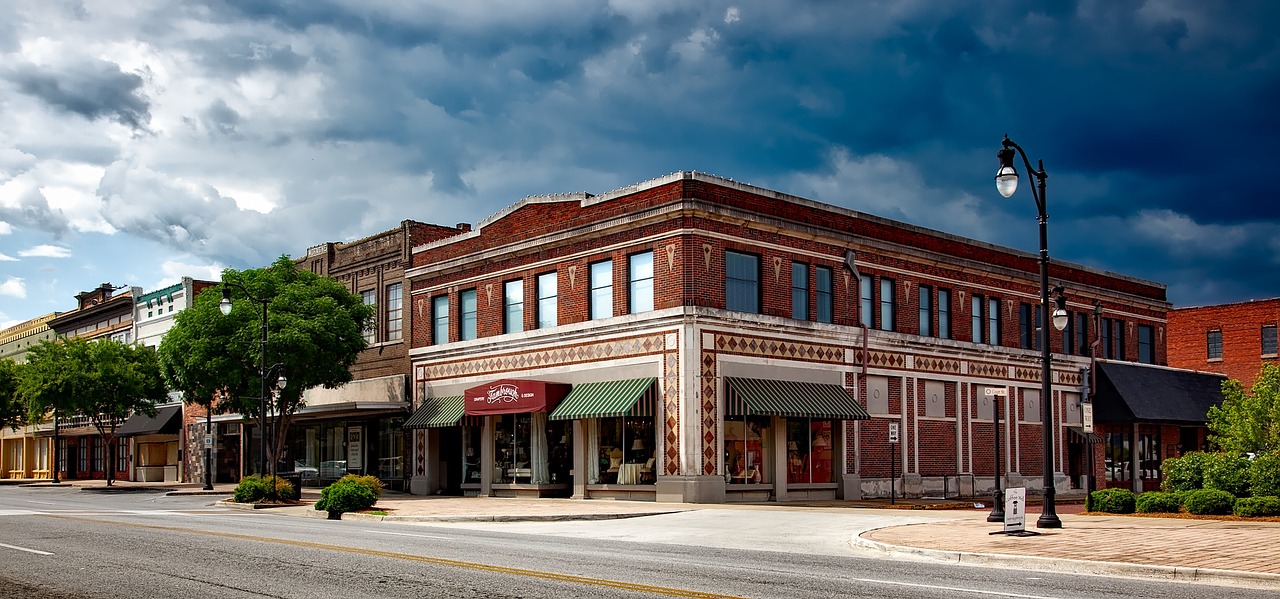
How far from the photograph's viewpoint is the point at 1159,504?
23.9 m

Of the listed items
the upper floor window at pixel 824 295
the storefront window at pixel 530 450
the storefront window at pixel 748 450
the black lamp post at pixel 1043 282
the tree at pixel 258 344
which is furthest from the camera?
the tree at pixel 258 344

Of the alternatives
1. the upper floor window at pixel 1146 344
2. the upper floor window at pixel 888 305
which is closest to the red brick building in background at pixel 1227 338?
the upper floor window at pixel 1146 344

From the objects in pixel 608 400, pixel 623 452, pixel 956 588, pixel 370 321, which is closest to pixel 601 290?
pixel 608 400

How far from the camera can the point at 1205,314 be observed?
2520 inches

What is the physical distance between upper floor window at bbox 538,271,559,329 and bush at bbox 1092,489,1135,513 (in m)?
17.1

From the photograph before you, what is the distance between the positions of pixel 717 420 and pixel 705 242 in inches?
191

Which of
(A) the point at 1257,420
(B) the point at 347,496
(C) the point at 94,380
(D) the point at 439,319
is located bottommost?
(B) the point at 347,496

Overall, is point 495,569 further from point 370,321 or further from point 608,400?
point 370,321

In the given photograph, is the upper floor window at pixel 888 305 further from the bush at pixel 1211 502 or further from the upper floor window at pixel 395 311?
the upper floor window at pixel 395 311

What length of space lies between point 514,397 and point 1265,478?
67.5 ft

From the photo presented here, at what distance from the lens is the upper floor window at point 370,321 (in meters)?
46.6

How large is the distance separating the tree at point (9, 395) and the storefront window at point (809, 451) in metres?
50.8

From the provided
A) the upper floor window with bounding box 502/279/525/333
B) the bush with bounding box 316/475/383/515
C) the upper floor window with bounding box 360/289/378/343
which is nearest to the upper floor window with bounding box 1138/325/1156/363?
the upper floor window with bounding box 502/279/525/333

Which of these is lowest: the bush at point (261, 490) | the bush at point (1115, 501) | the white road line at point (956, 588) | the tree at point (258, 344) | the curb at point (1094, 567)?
the bush at point (261, 490)
